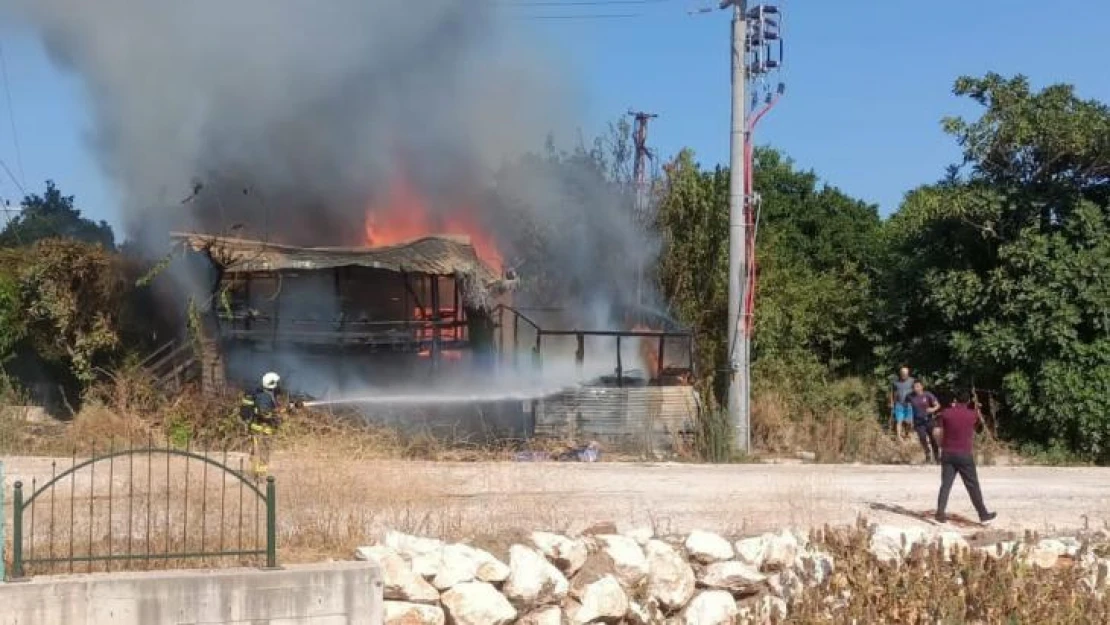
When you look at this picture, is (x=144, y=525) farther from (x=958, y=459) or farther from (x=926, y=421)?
(x=926, y=421)

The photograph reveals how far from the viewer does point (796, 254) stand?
3100 centimetres

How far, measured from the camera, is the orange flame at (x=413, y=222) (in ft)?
75.6

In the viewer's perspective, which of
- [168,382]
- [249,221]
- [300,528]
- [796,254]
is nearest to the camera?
[300,528]

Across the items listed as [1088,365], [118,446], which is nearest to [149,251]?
[118,446]

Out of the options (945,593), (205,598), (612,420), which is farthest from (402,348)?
(205,598)

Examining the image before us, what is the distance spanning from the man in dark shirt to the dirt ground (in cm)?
32

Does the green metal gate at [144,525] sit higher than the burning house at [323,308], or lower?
lower

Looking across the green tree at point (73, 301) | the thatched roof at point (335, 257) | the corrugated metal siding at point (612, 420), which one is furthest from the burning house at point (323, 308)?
the corrugated metal siding at point (612, 420)

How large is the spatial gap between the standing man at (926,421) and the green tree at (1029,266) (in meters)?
2.50

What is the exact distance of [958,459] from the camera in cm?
1109

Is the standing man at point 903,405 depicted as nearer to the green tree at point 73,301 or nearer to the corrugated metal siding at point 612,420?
the corrugated metal siding at point 612,420

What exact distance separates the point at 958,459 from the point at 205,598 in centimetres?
702

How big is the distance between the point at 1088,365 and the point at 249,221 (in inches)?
574

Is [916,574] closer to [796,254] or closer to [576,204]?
[576,204]
